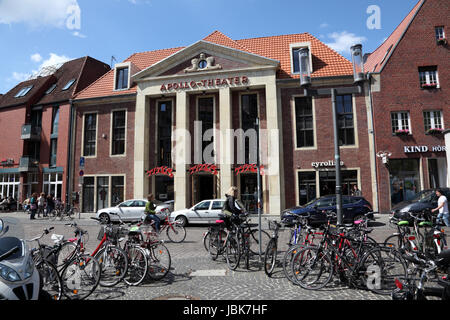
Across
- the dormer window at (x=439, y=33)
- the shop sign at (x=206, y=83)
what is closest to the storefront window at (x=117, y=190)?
the shop sign at (x=206, y=83)

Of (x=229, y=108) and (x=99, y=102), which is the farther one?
(x=99, y=102)

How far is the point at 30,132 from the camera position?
26.3 meters

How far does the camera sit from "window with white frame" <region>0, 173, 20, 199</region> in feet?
89.9

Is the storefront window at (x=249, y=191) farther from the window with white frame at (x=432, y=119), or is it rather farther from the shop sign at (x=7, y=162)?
the shop sign at (x=7, y=162)

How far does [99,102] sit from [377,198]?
22.4 meters

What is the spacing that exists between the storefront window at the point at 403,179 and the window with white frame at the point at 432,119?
2393mm

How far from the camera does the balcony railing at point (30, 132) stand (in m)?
26.3

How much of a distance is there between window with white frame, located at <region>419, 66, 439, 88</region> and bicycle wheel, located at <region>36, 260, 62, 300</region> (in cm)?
2207

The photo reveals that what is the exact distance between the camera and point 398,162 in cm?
1866

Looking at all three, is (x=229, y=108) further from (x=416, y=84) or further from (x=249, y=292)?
(x=249, y=292)

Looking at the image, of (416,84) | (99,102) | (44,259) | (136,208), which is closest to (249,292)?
(44,259)

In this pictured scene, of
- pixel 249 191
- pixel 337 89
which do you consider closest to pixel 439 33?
pixel 249 191

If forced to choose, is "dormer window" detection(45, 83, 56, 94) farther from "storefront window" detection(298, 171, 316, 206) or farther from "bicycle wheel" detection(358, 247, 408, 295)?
"bicycle wheel" detection(358, 247, 408, 295)

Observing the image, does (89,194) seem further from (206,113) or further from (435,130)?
(435,130)
